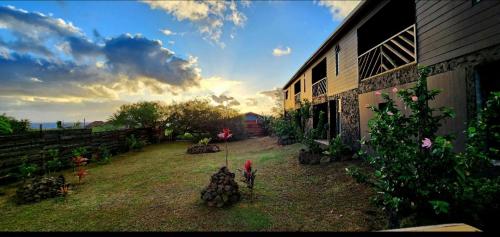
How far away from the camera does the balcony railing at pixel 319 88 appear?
13352 mm

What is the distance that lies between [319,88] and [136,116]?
13.6m

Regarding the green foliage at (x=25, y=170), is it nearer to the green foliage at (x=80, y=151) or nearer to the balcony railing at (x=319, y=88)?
the green foliage at (x=80, y=151)

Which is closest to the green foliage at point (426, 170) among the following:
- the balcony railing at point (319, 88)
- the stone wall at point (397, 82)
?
the stone wall at point (397, 82)

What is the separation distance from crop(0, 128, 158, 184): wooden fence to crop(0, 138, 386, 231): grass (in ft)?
3.11

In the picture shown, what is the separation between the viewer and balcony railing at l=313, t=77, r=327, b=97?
43.8ft

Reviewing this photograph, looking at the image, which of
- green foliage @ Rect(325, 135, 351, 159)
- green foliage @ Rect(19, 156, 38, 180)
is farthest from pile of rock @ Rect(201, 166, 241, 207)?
green foliage @ Rect(19, 156, 38, 180)

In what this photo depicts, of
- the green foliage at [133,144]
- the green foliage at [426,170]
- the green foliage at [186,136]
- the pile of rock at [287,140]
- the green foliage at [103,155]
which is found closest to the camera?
the green foliage at [426,170]

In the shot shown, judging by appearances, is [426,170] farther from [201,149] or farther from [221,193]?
[201,149]

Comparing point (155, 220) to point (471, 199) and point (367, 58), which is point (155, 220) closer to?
point (471, 199)

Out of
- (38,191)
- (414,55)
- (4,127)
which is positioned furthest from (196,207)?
(4,127)

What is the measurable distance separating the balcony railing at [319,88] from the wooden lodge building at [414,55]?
0.76m

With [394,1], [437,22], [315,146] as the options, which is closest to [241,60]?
[315,146]

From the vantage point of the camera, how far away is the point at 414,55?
6.24 m

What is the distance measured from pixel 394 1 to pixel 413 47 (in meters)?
1.66
